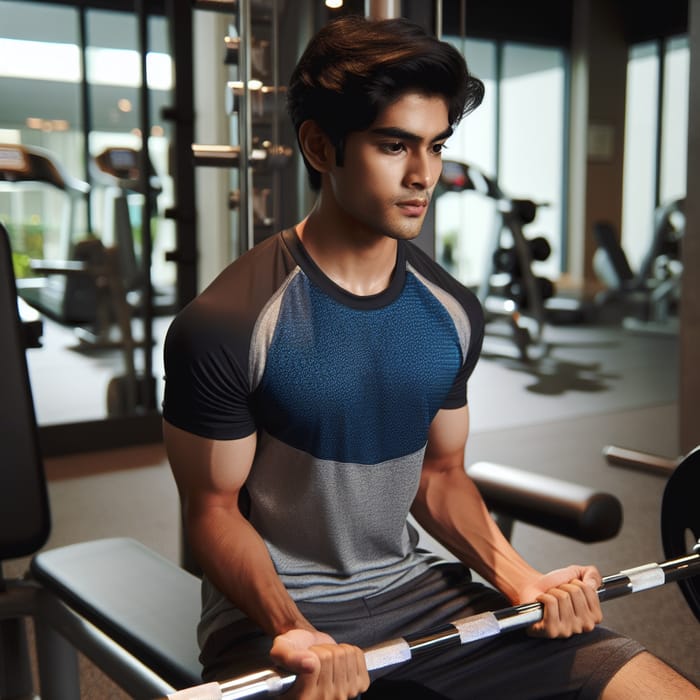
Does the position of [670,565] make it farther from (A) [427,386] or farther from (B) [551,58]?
(B) [551,58]

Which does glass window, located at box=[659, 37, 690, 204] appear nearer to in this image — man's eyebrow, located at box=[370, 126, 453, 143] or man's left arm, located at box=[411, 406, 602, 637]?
man's left arm, located at box=[411, 406, 602, 637]

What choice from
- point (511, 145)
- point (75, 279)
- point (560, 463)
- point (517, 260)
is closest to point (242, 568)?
point (560, 463)

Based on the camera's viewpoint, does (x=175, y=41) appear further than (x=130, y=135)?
No

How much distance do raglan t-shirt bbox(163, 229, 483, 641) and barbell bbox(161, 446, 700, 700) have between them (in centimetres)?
23

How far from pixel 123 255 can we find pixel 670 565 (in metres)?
3.06

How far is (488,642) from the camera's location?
1087mm

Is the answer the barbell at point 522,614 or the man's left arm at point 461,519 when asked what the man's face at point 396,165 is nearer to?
the man's left arm at point 461,519

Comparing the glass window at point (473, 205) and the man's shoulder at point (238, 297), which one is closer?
the man's shoulder at point (238, 297)

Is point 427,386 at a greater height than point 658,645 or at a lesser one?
greater

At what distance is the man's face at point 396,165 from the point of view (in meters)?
1.02

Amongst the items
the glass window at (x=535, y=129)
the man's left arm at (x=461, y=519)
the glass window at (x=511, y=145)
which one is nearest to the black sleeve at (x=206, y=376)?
the man's left arm at (x=461, y=519)

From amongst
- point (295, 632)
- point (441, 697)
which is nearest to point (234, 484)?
point (295, 632)

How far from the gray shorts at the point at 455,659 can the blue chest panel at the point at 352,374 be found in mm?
192

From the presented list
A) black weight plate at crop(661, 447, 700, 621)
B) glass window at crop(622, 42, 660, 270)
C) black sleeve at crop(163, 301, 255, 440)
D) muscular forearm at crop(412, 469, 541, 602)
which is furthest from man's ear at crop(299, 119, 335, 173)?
glass window at crop(622, 42, 660, 270)
